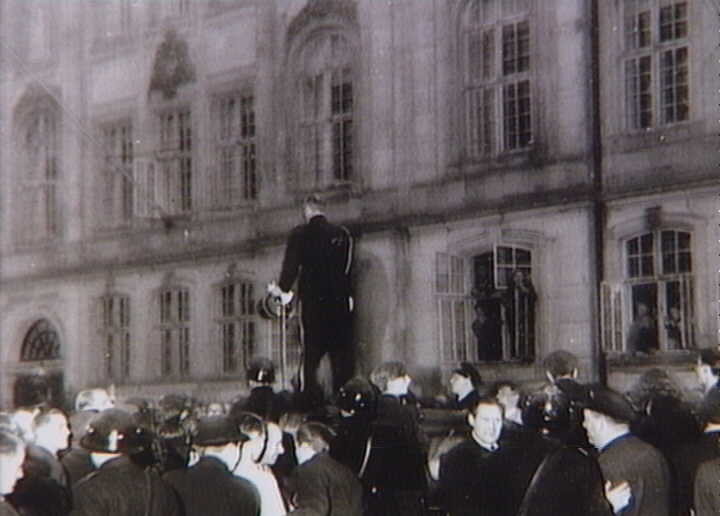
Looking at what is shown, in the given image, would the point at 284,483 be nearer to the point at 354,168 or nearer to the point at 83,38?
the point at 354,168

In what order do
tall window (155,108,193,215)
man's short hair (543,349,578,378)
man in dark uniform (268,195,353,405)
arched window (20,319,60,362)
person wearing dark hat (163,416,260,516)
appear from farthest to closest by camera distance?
arched window (20,319,60,362), tall window (155,108,193,215), man in dark uniform (268,195,353,405), man's short hair (543,349,578,378), person wearing dark hat (163,416,260,516)

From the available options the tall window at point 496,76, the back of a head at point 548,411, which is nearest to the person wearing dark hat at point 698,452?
the back of a head at point 548,411

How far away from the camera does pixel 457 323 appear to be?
5848 millimetres

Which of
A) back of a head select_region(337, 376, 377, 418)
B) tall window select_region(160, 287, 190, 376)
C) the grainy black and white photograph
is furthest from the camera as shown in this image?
tall window select_region(160, 287, 190, 376)

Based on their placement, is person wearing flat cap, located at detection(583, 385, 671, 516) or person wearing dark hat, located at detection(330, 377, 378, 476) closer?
person wearing flat cap, located at detection(583, 385, 671, 516)

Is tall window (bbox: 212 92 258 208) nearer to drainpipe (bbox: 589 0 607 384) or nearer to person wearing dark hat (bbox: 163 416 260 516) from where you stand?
person wearing dark hat (bbox: 163 416 260 516)

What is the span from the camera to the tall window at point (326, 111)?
638 centimetres

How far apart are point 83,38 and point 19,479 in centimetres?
324

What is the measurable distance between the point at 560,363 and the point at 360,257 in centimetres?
128

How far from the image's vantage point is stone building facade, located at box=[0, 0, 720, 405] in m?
5.31

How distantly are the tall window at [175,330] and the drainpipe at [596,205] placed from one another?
2.48m

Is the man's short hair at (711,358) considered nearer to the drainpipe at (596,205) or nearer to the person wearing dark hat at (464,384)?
the drainpipe at (596,205)

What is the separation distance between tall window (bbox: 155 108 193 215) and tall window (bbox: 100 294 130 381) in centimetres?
61

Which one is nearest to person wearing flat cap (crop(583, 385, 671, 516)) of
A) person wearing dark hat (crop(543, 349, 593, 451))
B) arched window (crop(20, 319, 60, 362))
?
person wearing dark hat (crop(543, 349, 593, 451))
